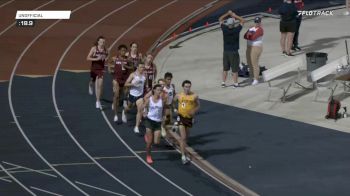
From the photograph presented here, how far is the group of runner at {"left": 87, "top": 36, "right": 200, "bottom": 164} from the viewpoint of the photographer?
1747 centimetres

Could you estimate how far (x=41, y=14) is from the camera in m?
30.5

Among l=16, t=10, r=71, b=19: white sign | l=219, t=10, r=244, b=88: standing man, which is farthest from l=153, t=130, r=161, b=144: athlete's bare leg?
l=16, t=10, r=71, b=19: white sign

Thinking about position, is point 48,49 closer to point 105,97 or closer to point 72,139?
point 105,97

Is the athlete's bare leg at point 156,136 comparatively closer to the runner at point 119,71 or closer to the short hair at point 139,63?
the short hair at point 139,63

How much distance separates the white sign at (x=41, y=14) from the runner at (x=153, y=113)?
44.6ft

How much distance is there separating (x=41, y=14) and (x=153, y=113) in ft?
46.3

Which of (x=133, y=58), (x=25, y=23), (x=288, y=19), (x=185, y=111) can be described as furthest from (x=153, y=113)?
(x=25, y=23)

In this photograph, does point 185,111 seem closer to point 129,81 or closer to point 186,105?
point 186,105

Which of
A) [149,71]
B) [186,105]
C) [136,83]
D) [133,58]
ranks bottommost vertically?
[186,105]

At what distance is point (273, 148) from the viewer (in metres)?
18.5

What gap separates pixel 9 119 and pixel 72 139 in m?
2.15

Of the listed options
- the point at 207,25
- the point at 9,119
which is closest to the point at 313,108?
the point at 9,119

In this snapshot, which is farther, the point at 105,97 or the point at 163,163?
the point at 105,97

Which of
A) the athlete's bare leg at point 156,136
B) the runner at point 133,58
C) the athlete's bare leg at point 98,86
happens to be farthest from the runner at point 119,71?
the athlete's bare leg at point 156,136
